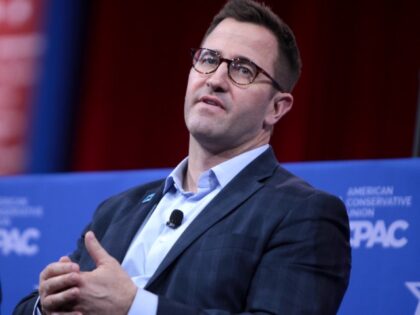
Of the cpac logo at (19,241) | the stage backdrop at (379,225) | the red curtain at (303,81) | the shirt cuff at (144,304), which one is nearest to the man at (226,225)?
the shirt cuff at (144,304)

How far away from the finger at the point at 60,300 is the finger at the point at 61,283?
1 cm

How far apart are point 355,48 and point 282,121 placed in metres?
0.48

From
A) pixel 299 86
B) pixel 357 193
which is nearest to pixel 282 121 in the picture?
pixel 299 86

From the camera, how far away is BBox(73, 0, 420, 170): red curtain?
3611mm

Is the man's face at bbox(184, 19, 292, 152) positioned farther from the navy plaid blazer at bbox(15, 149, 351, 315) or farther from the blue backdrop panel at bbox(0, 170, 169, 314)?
the blue backdrop panel at bbox(0, 170, 169, 314)

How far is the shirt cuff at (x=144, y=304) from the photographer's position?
1.71 metres

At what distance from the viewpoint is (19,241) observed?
320cm

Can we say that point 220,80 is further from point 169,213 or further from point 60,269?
point 60,269

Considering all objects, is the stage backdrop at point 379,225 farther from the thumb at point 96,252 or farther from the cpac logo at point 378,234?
the thumb at point 96,252

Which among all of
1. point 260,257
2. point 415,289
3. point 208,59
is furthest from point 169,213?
point 415,289

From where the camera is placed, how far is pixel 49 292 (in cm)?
177

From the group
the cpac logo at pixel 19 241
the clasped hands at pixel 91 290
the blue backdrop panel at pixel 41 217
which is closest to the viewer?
the clasped hands at pixel 91 290

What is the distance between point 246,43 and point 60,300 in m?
0.87

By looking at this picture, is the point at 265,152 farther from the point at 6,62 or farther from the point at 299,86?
Answer: the point at 6,62
